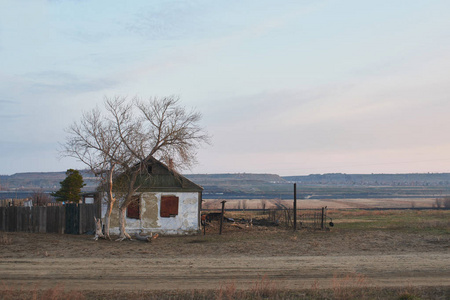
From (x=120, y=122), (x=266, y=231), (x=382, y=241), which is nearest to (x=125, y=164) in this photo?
(x=120, y=122)

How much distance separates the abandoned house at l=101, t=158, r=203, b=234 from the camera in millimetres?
27094

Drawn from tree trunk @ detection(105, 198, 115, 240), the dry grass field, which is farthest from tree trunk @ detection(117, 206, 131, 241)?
the dry grass field

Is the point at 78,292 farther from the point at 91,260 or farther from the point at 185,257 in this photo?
the point at 185,257

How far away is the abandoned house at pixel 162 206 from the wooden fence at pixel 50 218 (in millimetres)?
1230

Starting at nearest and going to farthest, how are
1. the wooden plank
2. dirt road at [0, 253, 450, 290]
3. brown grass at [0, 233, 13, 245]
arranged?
dirt road at [0, 253, 450, 290] → brown grass at [0, 233, 13, 245] → the wooden plank

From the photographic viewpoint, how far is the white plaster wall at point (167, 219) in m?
27.1

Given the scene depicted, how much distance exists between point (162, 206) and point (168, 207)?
0.39 m

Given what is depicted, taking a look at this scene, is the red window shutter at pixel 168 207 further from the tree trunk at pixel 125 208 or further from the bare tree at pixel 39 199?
the bare tree at pixel 39 199

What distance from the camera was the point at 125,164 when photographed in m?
25.3

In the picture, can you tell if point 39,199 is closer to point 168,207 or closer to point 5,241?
point 168,207

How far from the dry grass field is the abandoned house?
143 centimetres

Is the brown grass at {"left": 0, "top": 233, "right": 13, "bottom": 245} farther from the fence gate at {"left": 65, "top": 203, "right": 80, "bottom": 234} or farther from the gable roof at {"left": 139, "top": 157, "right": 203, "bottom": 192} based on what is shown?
the gable roof at {"left": 139, "top": 157, "right": 203, "bottom": 192}

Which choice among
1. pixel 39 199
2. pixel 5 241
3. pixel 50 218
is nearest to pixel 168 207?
pixel 50 218

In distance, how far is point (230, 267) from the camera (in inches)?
647
